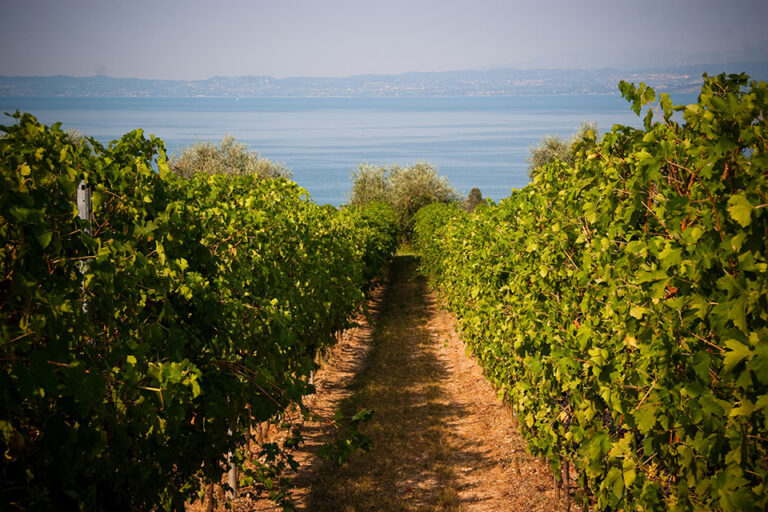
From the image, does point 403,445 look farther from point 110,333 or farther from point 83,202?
point 83,202

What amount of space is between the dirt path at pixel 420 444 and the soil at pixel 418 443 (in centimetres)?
1

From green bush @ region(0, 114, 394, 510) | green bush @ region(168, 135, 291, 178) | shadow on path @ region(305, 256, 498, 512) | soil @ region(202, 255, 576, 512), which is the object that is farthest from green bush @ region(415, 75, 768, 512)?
green bush @ region(168, 135, 291, 178)

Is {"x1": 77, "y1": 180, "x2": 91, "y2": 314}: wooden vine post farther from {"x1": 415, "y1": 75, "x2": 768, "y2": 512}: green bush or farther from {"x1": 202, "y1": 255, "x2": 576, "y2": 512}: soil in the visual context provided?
{"x1": 415, "y1": 75, "x2": 768, "y2": 512}: green bush

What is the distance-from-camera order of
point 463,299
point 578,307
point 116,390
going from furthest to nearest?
point 463,299 → point 578,307 → point 116,390

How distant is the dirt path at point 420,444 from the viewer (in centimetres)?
725

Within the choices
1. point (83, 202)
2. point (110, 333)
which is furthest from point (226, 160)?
point (110, 333)

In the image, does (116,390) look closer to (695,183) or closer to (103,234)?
(103,234)

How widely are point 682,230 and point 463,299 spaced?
8416 mm

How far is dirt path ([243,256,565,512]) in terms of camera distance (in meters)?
7.25

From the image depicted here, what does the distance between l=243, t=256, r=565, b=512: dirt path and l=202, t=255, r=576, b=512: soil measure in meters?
0.01

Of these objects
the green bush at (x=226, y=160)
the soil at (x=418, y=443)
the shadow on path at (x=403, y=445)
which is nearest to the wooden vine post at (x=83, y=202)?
the soil at (x=418, y=443)

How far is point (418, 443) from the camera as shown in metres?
9.23

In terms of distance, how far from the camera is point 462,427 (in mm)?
10016

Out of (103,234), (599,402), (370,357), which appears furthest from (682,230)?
(370,357)
